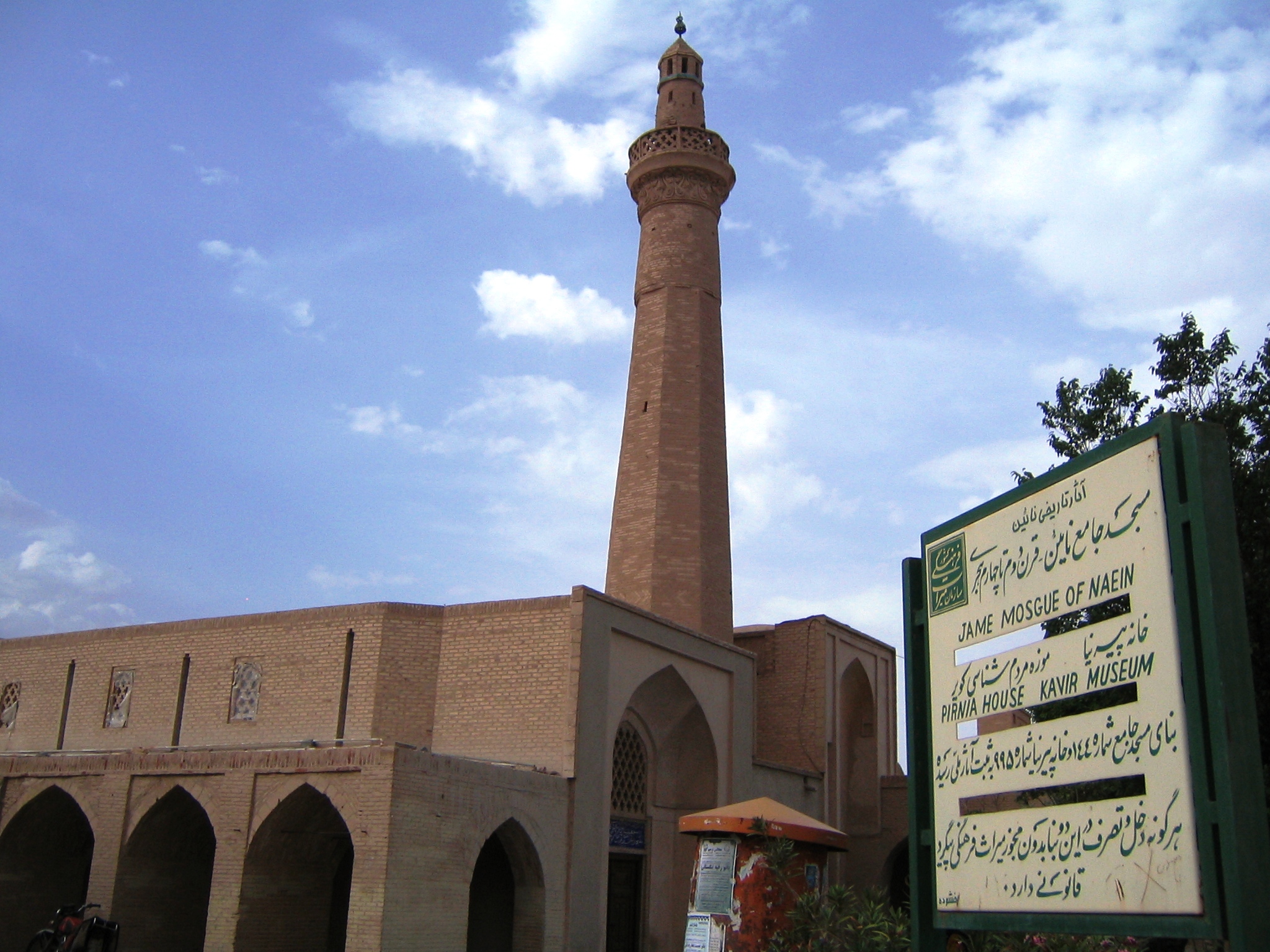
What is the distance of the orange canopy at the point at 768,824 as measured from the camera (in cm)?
1098

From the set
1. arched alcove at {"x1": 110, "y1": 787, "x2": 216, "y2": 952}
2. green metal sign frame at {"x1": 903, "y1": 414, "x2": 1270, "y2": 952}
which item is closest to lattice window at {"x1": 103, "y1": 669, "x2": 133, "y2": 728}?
arched alcove at {"x1": 110, "y1": 787, "x2": 216, "y2": 952}

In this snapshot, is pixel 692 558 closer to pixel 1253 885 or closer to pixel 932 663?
pixel 932 663

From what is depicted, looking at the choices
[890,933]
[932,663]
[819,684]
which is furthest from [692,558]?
[932,663]

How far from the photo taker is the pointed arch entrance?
1574 centimetres

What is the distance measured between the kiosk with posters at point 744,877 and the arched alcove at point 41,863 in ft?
28.5

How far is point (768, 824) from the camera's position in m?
10.9

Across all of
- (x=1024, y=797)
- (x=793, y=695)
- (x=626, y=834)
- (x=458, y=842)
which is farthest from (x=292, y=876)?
(x=1024, y=797)

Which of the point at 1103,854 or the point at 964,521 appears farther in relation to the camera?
the point at 964,521

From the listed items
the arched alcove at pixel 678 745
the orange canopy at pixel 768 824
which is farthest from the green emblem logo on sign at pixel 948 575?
the arched alcove at pixel 678 745

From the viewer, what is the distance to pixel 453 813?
12047 millimetres

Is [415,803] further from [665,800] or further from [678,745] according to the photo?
[678,745]

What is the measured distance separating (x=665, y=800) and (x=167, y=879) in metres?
6.83

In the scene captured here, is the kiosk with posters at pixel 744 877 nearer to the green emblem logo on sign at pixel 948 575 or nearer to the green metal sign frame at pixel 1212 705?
the green emblem logo on sign at pixel 948 575

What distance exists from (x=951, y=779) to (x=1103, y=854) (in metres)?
0.92
